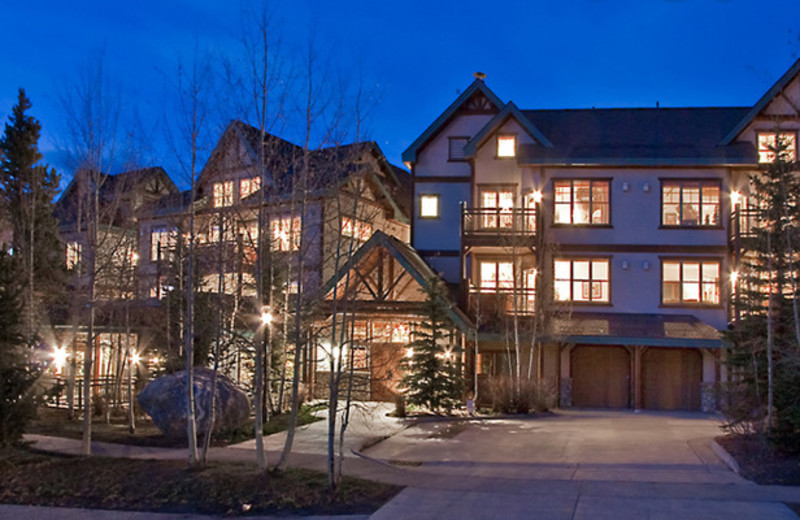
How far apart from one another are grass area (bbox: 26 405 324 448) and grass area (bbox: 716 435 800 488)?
10.2 meters

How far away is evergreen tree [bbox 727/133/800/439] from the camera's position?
13.9 meters

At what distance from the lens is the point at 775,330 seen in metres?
16.8

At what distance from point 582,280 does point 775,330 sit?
11.6 metres

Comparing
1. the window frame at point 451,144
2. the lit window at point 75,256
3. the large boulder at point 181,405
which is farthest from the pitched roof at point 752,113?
the lit window at point 75,256

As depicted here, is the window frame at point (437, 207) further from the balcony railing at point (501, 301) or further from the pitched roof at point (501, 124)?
the balcony railing at point (501, 301)

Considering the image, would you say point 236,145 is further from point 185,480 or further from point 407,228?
point 407,228

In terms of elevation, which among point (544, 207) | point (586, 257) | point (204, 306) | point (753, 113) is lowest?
point (204, 306)

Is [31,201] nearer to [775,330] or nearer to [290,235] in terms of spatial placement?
[290,235]

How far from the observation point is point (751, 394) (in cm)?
1545

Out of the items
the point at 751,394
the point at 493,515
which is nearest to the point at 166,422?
the point at 493,515

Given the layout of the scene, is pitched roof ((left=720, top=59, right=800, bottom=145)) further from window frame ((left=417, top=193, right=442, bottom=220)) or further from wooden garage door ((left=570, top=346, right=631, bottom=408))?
window frame ((left=417, top=193, right=442, bottom=220))

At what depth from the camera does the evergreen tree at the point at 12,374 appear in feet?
44.5

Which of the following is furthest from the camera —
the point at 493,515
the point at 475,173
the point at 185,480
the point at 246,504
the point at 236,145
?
the point at 475,173

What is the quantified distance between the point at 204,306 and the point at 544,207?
548 inches
